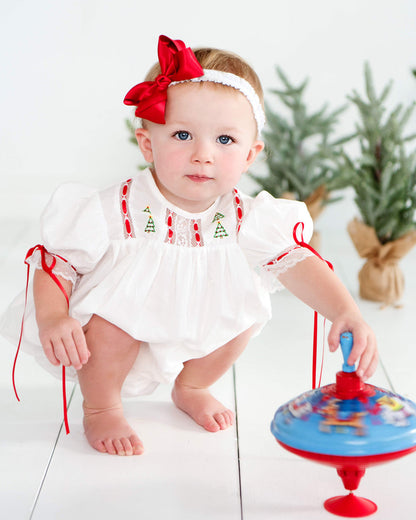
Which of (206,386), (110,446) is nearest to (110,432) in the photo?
(110,446)

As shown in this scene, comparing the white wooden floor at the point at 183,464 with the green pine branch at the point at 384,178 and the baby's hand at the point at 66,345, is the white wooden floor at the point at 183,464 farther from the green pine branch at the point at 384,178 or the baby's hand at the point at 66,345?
the green pine branch at the point at 384,178

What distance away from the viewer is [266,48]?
3543 mm

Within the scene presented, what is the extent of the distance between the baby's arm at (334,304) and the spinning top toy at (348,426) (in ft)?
0.12

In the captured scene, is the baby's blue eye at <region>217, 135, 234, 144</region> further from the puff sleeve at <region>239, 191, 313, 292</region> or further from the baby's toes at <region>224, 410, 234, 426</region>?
the baby's toes at <region>224, 410, 234, 426</region>

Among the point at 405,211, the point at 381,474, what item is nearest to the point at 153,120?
the point at 381,474

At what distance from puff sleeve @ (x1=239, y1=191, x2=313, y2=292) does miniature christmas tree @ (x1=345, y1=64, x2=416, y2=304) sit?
893mm

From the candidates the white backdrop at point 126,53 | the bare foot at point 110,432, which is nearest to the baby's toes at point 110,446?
the bare foot at point 110,432

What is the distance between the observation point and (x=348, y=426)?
3.29ft

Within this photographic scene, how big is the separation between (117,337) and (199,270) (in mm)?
181

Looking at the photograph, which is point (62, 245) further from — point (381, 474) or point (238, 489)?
point (381, 474)

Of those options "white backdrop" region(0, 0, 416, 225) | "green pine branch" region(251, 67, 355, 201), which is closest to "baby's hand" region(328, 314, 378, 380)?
"green pine branch" region(251, 67, 355, 201)

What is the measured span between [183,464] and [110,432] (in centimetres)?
14

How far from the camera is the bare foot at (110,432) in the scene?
135cm

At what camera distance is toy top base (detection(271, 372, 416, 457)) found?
0.99 meters
